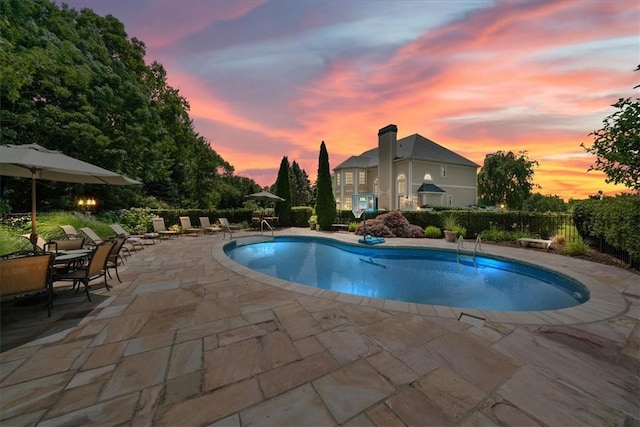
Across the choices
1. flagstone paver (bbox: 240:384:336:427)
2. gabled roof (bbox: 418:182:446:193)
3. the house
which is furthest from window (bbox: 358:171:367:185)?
flagstone paver (bbox: 240:384:336:427)

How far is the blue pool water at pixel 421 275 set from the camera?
16.7ft

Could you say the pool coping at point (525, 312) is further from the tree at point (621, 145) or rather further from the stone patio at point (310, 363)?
the tree at point (621, 145)

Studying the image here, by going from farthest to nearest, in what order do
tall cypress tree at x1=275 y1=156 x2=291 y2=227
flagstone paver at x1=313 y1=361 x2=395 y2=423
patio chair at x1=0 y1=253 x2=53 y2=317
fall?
tall cypress tree at x1=275 y1=156 x2=291 y2=227, patio chair at x1=0 y1=253 x2=53 y2=317, flagstone paver at x1=313 y1=361 x2=395 y2=423

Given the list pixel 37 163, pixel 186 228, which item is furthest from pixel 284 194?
pixel 37 163

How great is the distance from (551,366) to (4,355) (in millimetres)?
5391

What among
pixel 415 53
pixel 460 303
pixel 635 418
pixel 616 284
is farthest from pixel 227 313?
pixel 415 53

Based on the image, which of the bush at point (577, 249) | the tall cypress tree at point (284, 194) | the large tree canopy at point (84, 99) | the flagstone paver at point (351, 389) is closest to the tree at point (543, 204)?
the bush at point (577, 249)

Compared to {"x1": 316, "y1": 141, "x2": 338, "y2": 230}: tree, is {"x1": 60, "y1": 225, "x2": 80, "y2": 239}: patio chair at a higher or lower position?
lower

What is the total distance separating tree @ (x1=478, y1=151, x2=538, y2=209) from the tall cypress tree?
31060 mm

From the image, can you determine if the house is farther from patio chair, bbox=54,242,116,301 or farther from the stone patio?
patio chair, bbox=54,242,116,301

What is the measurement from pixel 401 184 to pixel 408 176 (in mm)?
1279

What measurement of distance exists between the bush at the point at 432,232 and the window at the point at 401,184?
13223mm

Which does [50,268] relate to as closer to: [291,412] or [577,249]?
[291,412]

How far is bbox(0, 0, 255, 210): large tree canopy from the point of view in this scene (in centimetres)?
904
